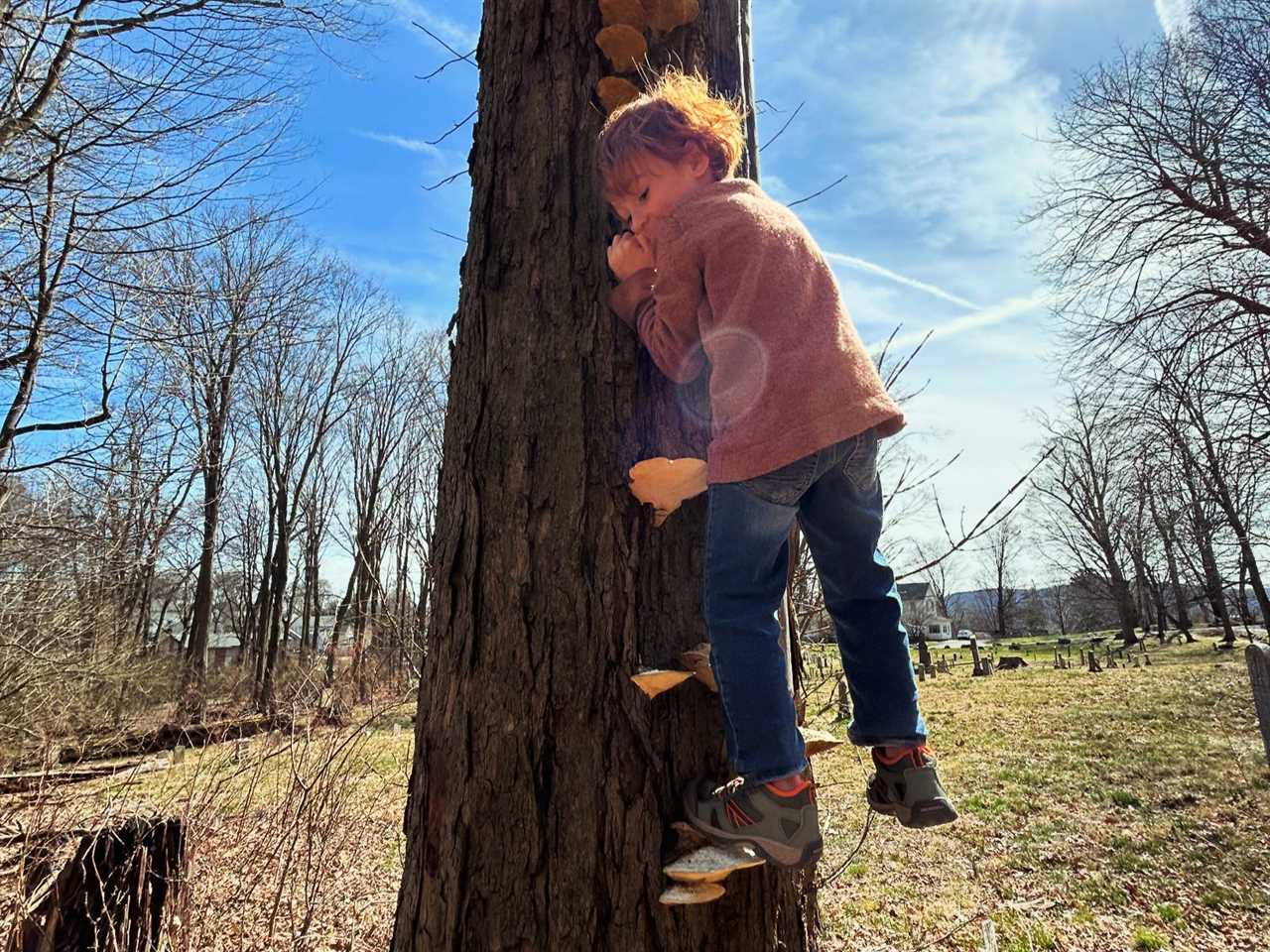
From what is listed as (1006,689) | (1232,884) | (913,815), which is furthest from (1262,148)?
(913,815)

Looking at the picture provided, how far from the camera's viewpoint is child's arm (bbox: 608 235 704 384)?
5.25 ft

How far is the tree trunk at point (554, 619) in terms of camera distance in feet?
4.45

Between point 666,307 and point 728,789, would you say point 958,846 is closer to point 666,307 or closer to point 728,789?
point 728,789

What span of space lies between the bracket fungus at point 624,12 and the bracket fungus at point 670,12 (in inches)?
0.9

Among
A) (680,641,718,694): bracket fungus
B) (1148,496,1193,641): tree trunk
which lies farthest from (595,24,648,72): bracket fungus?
(1148,496,1193,641): tree trunk

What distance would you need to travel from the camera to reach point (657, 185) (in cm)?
172

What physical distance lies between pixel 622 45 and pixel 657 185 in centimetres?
51

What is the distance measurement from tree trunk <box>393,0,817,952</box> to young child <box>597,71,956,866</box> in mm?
103

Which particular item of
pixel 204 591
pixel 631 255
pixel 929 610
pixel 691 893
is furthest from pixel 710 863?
pixel 929 610

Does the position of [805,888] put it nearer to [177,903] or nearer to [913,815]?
[913,815]

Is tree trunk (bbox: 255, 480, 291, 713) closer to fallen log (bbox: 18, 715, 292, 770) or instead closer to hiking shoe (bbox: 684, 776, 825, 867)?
fallen log (bbox: 18, 715, 292, 770)

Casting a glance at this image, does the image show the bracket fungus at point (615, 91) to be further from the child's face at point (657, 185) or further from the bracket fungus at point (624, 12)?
the child's face at point (657, 185)

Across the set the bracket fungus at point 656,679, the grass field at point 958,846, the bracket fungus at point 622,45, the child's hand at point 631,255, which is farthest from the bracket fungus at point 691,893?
the bracket fungus at point 622,45

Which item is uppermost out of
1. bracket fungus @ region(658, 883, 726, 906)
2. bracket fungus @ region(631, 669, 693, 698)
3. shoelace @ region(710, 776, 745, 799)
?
bracket fungus @ region(631, 669, 693, 698)
